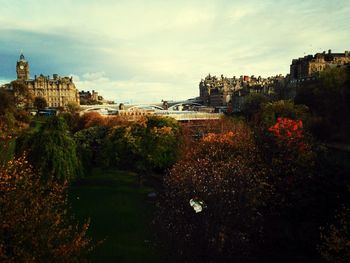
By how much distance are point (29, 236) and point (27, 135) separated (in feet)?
67.5

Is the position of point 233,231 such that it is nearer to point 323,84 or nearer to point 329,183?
point 329,183

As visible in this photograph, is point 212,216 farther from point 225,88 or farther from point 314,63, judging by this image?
point 225,88

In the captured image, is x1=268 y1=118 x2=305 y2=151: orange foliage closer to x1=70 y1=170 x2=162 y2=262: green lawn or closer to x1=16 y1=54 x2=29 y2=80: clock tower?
x1=70 y1=170 x2=162 y2=262: green lawn

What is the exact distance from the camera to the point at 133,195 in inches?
1411

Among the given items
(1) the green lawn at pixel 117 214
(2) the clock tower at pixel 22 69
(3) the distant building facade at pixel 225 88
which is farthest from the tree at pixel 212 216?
(2) the clock tower at pixel 22 69

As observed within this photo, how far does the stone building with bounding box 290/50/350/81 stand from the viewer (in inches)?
3812

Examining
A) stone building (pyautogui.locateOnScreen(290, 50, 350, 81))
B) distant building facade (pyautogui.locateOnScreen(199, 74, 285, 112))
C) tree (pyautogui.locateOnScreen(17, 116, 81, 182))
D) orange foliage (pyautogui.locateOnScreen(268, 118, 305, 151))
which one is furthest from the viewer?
distant building facade (pyautogui.locateOnScreen(199, 74, 285, 112))

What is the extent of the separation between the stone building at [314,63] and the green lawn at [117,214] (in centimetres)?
6791

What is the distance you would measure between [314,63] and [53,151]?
83.7m

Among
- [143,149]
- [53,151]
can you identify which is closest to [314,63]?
[143,149]

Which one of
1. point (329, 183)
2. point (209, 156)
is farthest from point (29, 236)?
point (209, 156)

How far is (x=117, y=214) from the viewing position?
97.1 ft

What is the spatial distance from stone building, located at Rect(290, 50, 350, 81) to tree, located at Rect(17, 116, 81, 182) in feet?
247

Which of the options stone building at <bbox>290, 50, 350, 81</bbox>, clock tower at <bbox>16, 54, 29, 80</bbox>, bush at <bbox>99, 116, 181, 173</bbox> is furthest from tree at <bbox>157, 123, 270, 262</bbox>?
clock tower at <bbox>16, 54, 29, 80</bbox>
